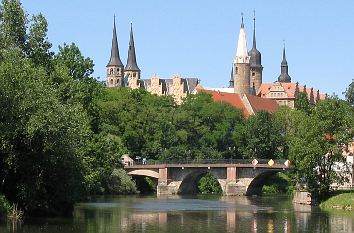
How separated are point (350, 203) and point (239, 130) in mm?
49625

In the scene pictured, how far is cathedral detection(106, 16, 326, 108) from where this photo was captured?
15354cm

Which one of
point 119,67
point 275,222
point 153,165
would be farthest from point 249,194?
point 119,67

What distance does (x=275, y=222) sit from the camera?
4509 centimetres

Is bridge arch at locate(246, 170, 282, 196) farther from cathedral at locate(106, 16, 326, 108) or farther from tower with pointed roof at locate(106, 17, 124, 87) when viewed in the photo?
tower with pointed roof at locate(106, 17, 124, 87)

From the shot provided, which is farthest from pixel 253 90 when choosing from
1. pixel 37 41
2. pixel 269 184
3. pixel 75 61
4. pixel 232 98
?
pixel 37 41

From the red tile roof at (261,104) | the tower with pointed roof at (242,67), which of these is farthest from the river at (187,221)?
the tower with pointed roof at (242,67)

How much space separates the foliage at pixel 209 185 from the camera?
95188mm

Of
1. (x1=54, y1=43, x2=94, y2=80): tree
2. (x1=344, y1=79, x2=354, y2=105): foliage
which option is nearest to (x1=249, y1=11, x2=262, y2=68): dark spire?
(x1=344, y1=79, x2=354, y2=105): foliage

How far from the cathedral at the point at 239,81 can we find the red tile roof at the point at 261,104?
227 millimetres

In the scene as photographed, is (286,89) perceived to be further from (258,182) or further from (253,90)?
(258,182)

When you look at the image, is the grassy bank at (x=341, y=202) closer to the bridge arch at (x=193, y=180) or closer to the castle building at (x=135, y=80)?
the bridge arch at (x=193, y=180)

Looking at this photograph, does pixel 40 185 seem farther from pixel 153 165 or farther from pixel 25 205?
pixel 153 165

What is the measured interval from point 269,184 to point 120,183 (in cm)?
2258

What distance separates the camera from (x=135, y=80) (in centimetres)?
16962
